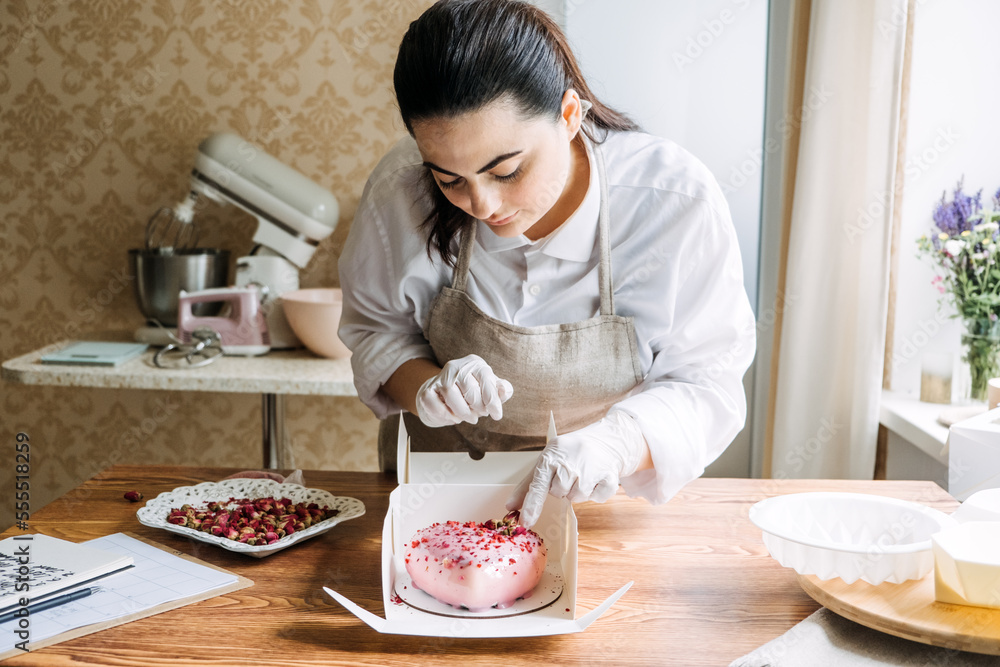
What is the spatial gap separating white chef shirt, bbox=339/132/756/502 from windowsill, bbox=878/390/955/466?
2.96 feet

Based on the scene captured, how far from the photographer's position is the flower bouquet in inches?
78.4

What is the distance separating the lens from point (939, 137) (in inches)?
90.7

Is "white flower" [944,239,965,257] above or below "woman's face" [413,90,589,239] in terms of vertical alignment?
below

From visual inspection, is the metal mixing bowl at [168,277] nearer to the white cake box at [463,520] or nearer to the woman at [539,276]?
the woman at [539,276]

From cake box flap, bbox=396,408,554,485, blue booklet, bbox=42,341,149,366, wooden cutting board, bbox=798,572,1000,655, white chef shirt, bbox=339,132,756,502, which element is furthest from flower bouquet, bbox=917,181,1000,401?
blue booklet, bbox=42,341,149,366

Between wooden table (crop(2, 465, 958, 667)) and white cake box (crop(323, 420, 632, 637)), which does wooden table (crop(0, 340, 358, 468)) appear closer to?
wooden table (crop(2, 465, 958, 667))

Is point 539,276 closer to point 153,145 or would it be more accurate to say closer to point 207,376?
point 207,376

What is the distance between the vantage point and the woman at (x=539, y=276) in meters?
1.11

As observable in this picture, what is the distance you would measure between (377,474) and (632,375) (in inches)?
18.7

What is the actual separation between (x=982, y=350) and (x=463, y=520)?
1.53 meters

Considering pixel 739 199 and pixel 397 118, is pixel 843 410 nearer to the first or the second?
pixel 739 199

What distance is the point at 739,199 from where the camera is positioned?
292cm

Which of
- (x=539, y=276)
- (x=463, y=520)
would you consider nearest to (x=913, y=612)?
(x=463, y=520)

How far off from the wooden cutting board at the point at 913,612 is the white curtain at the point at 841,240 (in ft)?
4.60
